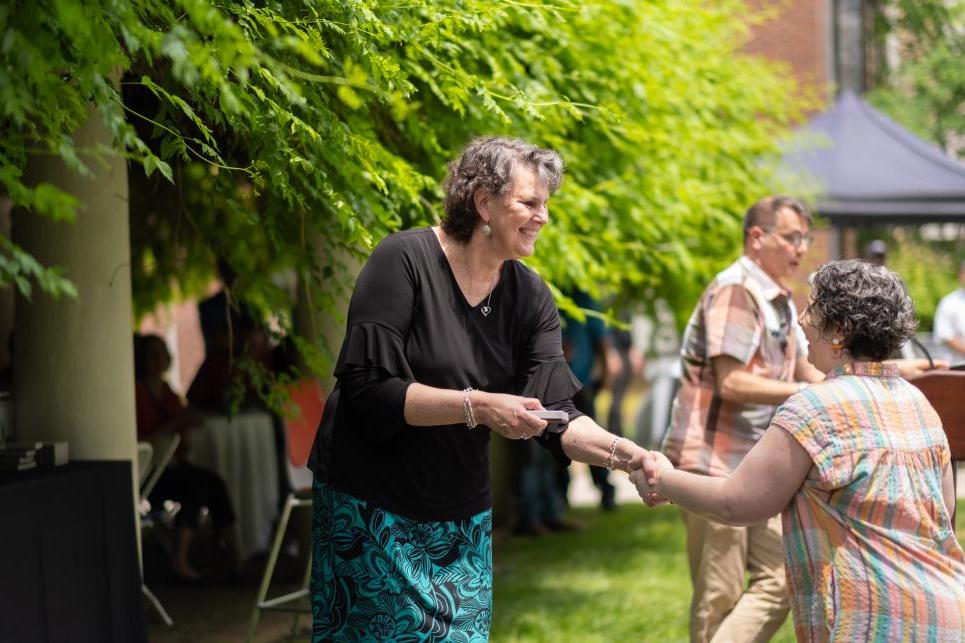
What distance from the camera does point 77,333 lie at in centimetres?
500

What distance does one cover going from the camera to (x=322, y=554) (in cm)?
339

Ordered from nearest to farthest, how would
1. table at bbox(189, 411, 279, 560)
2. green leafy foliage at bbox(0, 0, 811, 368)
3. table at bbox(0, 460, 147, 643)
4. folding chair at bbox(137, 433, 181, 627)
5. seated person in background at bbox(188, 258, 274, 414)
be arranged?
1. green leafy foliage at bbox(0, 0, 811, 368)
2. table at bbox(0, 460, 147, 643)
3. folding chair at bbox(137, 433, 181, 627)
4. seated person in background at bbox(188, 258, 274, 414)
5. table at bbox(189, 411, 279, 560)

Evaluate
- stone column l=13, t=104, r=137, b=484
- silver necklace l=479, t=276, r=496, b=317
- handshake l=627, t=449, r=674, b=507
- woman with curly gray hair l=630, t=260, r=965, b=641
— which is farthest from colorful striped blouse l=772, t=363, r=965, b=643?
stone column l=13, t=104, r=137, b=484

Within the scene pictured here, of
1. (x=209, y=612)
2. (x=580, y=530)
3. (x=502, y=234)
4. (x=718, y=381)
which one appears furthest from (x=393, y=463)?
(x=580, y=530)

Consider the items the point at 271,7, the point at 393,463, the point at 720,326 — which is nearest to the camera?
the point at 393,463

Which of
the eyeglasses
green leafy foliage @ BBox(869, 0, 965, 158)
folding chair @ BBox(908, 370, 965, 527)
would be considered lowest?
folding chair @ BBox(908, 370, 965, 527)

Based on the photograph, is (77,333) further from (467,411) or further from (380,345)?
(467,411)

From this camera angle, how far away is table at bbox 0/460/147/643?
4039mm

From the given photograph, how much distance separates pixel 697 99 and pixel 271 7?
4.50 metres

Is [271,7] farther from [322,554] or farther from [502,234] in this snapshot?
[322,554]

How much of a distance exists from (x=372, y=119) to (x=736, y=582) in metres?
2.28

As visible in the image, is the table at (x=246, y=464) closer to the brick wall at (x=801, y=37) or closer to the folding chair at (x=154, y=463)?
the folding chair at (x=154, y=463)

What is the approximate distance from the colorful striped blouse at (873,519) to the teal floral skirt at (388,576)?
94cm

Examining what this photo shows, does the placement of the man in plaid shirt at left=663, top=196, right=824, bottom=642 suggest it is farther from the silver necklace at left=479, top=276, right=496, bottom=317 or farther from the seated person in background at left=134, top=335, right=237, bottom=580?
the seated person in background at left=134, top=335, right=237, bottom=580
